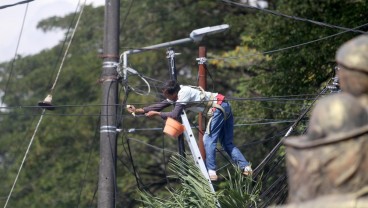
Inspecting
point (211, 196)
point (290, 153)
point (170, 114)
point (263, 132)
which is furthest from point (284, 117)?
point (290, 153)

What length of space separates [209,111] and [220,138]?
0.46 m

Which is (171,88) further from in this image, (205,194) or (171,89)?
(205,194)

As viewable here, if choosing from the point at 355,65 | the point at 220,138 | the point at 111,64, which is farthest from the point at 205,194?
the point at 355,65

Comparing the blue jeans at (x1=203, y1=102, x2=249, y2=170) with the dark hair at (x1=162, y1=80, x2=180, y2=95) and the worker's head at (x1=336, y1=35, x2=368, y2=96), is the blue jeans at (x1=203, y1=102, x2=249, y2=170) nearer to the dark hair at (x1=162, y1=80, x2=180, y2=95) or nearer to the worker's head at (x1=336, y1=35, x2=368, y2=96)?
the dark hair at (x1=162, y1=80, x2=180, y2=95)

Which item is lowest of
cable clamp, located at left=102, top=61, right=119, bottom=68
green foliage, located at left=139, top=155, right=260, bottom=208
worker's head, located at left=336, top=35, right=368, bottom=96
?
green foliage, located at left=139, top=155, right=260, bottom=208

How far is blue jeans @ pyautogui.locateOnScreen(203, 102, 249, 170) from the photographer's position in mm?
13875

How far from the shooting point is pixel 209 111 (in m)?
14.1

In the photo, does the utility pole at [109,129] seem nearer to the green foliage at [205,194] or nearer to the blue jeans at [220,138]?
the blue jeans at [220,138]

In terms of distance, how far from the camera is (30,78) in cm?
3912

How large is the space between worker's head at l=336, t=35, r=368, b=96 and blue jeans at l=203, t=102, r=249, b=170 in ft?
28.8

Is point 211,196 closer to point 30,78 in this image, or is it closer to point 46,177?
point 46,177

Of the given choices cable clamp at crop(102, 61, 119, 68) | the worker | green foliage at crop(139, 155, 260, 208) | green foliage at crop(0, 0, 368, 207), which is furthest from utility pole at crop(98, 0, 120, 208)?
green foliage at crop(139, 155, 260, 208)

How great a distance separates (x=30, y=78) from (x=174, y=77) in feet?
79.3

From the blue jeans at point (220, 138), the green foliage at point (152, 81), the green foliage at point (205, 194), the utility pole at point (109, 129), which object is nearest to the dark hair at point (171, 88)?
the blue jeans at point (220, 138)
